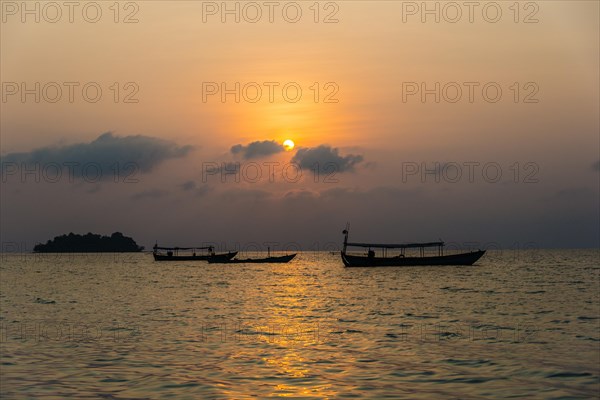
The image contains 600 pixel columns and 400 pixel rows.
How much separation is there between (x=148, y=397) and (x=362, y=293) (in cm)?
4703

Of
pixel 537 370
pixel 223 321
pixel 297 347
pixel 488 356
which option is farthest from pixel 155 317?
pixel 537 370

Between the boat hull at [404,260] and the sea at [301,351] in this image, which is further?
the boat hull at [404,260]

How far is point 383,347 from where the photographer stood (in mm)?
27844

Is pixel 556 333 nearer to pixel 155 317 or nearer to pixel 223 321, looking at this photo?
pixel 223 321

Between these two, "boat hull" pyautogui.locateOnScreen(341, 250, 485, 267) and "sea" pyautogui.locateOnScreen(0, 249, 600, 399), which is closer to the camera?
"sea" pyautogui.locateOnScreen(0, 249, 600, 399)

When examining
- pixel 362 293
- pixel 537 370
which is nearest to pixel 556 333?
pixel 537 370

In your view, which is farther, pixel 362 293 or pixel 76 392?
pixel 362 293

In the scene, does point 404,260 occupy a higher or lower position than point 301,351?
higher

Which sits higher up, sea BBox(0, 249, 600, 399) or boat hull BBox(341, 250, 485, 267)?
boat hull BBox(341, 250, 485, 267)

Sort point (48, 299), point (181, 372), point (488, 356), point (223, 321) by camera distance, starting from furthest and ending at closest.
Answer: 1. point (48, 299)
2. point (223, 321)
3. point (488, 356)
4. point (181, 372)

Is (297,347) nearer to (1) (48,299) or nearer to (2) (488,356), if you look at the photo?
(2) (488,356)

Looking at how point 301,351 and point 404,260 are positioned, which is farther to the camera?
point 404,260

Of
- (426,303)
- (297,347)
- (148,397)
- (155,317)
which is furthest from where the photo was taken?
(426,303)

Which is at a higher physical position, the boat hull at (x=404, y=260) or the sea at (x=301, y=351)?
the boat hull at (x=404, y=260)
